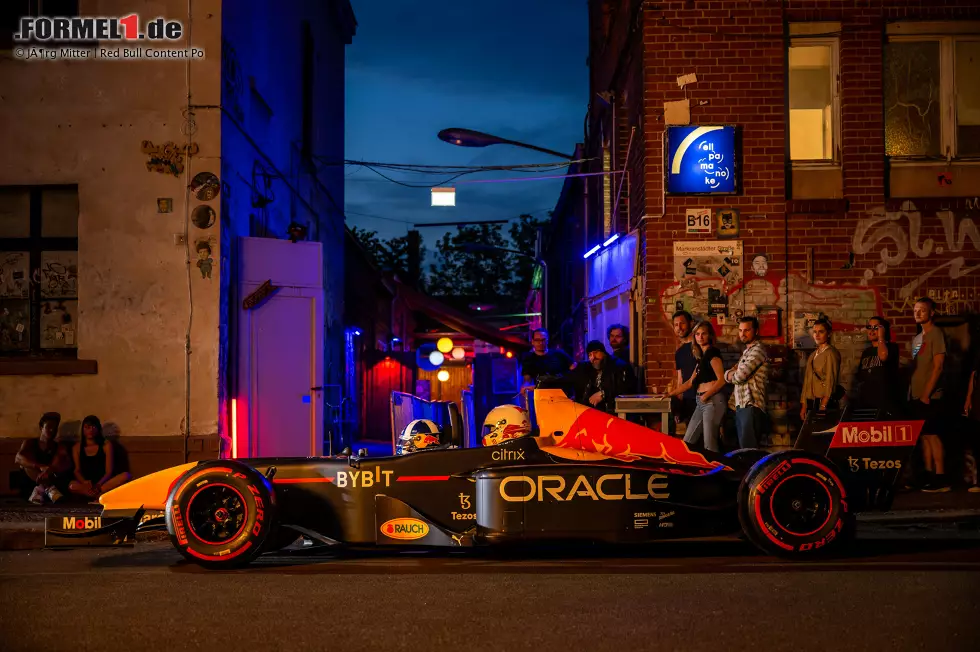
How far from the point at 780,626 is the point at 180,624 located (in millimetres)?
2928

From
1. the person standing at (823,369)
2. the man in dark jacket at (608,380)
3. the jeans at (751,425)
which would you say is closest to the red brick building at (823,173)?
the man in dark jacket at (608,380)

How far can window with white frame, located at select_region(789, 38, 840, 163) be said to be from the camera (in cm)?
1361

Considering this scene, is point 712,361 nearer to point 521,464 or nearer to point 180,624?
point 521,464

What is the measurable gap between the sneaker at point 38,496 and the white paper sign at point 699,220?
829cm

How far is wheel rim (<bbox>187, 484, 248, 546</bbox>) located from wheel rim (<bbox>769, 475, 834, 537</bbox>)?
366cm

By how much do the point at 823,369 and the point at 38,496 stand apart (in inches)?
355

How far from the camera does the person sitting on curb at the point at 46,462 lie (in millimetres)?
12320

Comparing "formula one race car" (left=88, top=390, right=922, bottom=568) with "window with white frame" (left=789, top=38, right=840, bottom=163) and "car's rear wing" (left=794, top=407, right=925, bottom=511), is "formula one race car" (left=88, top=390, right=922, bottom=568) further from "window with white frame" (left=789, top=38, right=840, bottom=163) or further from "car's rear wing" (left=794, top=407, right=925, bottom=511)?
"window with white frame" (left=789, top=38, right=840, bottom=163)

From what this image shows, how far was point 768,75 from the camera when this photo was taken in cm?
1341

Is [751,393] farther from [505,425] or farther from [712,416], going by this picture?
[505,425]

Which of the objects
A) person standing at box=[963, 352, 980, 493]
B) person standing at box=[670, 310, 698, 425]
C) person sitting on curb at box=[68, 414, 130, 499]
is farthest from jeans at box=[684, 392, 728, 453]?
person sitting on curb at box=[68, 414, 130, 499]

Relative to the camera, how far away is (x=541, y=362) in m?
14.5

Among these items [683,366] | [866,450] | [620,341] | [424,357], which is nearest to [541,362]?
[620,341]

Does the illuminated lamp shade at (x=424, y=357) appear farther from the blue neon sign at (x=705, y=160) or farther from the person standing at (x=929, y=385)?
the person standing at (x=929, y=385)
